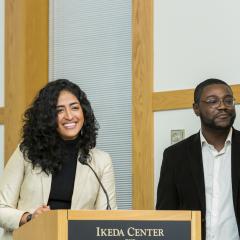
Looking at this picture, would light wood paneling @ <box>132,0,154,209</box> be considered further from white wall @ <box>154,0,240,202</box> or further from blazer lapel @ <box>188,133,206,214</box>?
blazer lapel @ <box>188,133,206,214</box>

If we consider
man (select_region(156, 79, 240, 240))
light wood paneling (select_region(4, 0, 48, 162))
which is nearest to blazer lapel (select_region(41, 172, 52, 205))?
man (select_region(156, 79, 240, 240))

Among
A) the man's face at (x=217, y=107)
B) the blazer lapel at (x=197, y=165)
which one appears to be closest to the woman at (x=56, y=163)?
the blazer lapel at (x=197, y=165)

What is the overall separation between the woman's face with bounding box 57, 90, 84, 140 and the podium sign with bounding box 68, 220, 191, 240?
4.11ft

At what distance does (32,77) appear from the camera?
666 centimetres

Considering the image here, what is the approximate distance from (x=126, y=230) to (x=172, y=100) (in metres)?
2.87

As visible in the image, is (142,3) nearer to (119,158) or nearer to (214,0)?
(214,0)

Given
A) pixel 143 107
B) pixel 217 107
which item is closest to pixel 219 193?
pixel 217 107

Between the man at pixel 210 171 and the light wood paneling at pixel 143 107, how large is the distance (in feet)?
3.10

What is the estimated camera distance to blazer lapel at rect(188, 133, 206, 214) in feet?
15.1

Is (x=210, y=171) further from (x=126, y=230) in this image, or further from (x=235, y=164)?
(x=126, y=230)

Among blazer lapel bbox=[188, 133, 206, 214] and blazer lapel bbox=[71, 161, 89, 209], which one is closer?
blazer lapel bbox=[71, 161, 89, 209]

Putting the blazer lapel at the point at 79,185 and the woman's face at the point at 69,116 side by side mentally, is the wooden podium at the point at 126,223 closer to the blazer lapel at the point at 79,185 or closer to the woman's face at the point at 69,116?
the blazer lapel at the point at 79,185

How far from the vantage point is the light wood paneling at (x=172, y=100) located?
18.4 ft

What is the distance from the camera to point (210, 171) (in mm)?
4699
